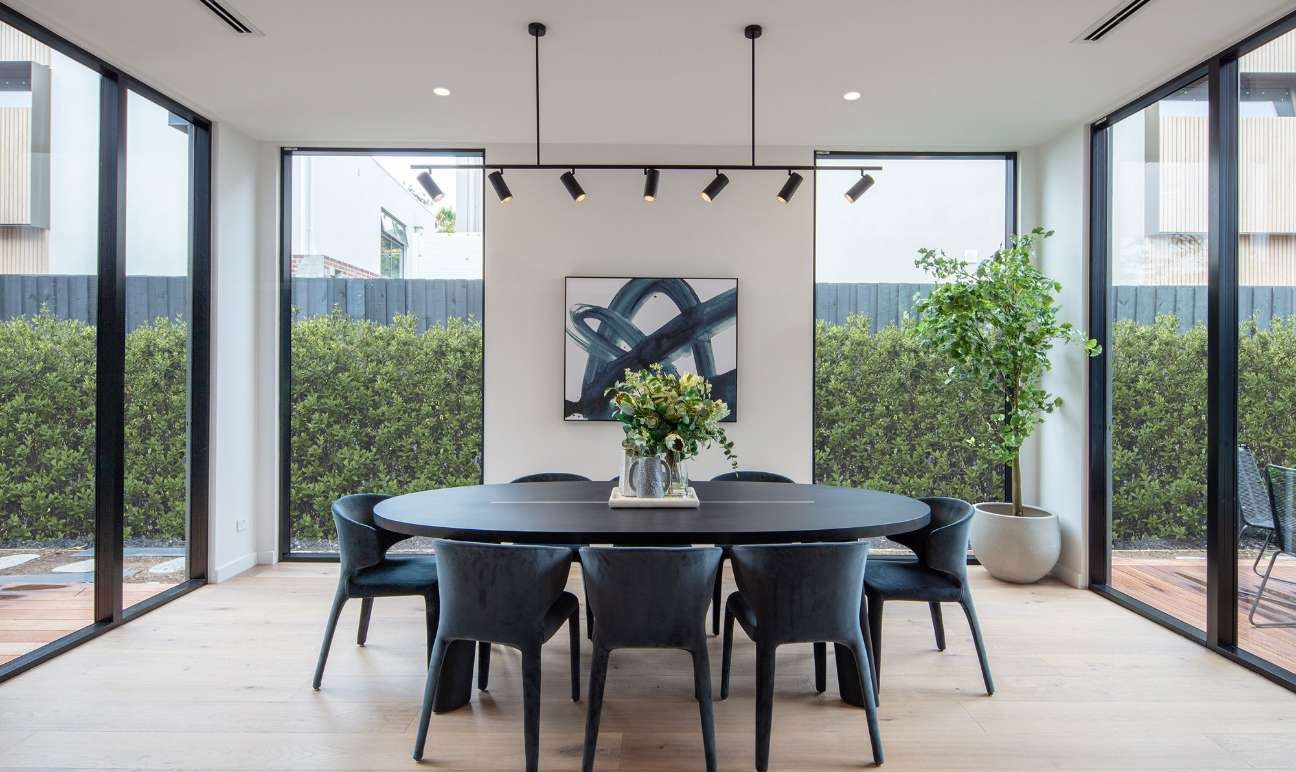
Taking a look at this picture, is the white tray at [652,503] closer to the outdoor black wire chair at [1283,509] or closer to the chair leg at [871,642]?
the chair leg at [871,642]

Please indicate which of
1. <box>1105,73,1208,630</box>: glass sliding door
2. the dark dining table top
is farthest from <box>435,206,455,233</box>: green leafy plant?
<box>1105,73,1208,630</box>: glass sliding door

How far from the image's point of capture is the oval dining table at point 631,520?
2453 mm

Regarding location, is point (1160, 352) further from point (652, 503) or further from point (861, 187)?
point (652, 503)

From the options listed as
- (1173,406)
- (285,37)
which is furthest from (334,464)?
(1173,406)

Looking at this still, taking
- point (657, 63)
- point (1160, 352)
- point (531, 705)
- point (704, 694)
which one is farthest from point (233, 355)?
point (1160, 352)

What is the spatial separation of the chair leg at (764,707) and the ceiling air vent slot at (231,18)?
3326 mm

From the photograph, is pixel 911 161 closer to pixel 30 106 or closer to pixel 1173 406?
pixel 1173 406

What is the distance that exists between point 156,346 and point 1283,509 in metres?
5.63

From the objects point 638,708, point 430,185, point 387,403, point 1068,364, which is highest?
point 430,185

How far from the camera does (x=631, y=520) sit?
8.61 ft

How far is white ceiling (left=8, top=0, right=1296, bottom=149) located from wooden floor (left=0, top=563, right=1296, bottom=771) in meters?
2.84

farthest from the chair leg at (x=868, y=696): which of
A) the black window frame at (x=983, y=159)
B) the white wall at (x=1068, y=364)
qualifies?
the white wall at (x=1068, y=364)

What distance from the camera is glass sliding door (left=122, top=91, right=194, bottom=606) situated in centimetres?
373

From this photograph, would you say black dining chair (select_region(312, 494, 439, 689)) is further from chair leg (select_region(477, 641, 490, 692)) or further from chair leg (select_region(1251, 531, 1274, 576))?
chair leg (select_region(1251, 531, 1274, 576))
